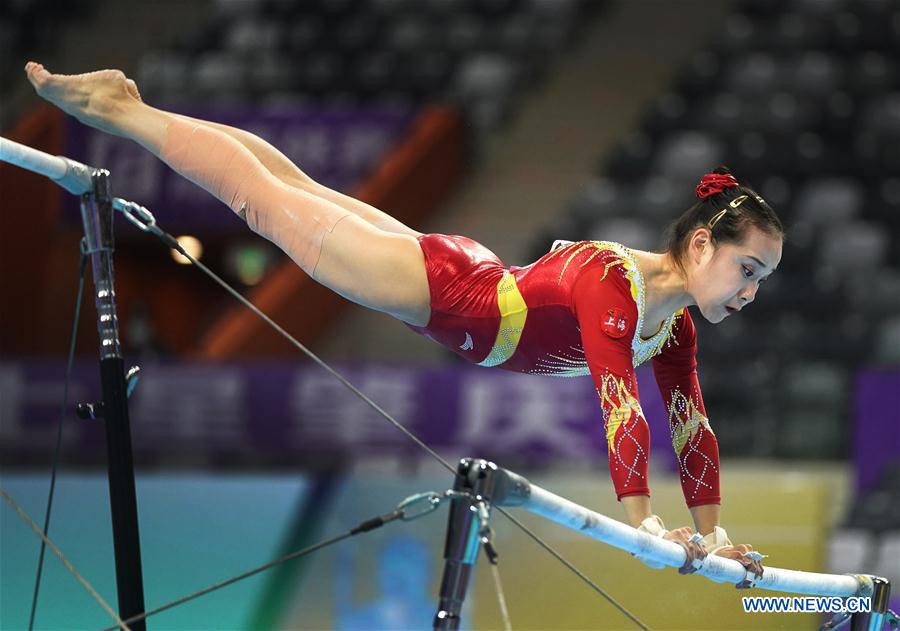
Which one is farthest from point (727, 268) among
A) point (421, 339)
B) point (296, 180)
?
point (421, 339)

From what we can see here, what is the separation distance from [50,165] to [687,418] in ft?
5.33

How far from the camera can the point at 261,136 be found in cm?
850

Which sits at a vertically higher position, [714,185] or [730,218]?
[714,185]

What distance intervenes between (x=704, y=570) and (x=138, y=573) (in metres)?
1.25

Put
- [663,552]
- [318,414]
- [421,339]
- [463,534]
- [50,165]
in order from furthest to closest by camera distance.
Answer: [421,339] → [318,414] → [50,165] → [663,552] → [463,534]

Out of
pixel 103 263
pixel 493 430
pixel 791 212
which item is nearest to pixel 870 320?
pixel 791 212

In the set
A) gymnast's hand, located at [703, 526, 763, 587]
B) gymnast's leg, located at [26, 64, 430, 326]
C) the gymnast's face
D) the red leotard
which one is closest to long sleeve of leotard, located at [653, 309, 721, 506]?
the red leotard

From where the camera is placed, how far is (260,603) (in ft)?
16.2

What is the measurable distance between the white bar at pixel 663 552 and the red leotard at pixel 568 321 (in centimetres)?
42

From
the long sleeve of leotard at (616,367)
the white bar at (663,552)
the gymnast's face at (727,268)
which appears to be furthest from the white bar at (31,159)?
the gymnast's face at (727,268)

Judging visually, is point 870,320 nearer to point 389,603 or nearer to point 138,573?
point 389,603

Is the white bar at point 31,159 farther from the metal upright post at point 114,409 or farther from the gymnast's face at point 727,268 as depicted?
the gymnast's face at point 727,268

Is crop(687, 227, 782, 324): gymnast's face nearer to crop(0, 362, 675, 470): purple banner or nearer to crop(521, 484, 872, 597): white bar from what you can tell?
crop(521, 484, 872, 597): white bar

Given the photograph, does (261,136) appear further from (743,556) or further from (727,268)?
(743,556)
